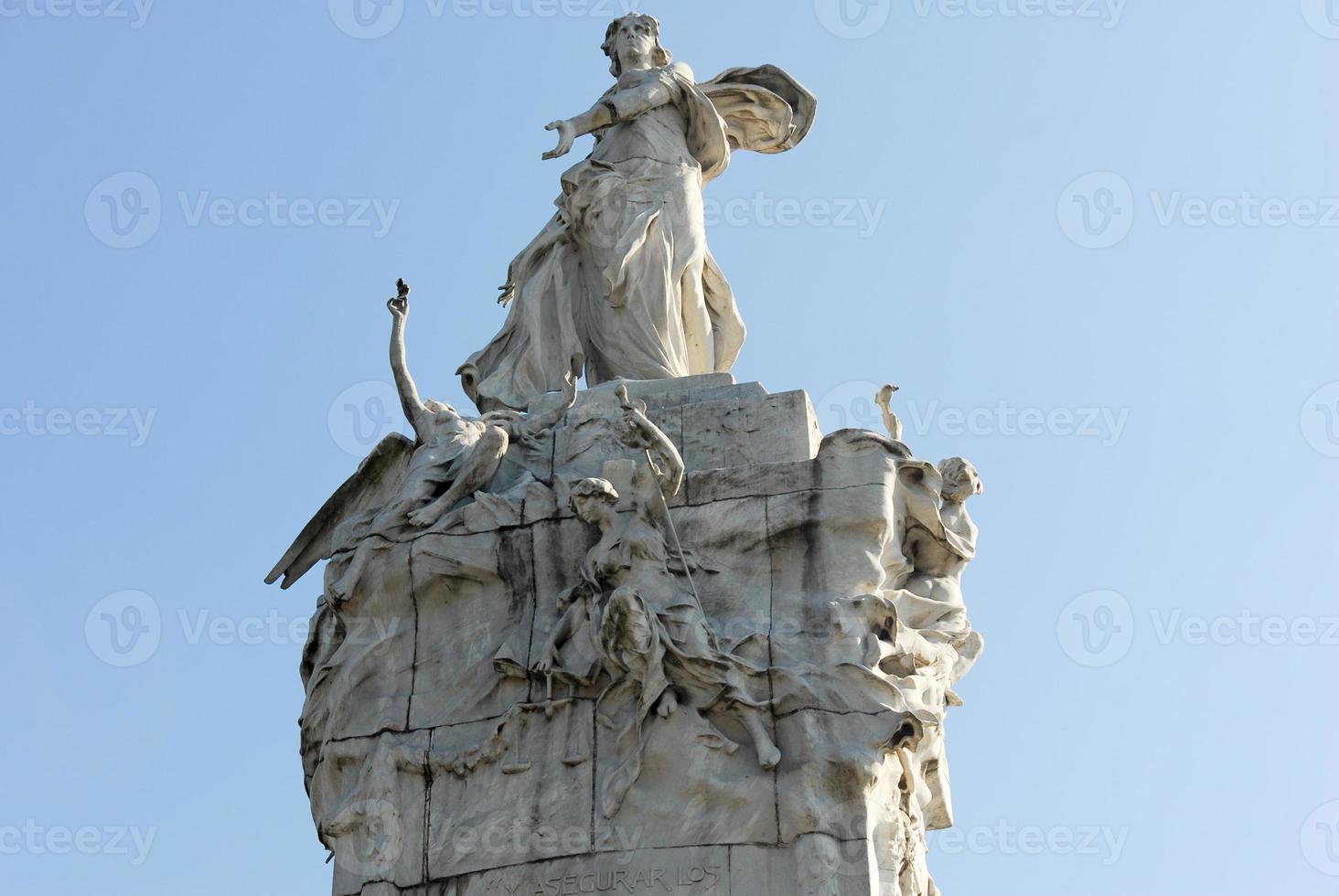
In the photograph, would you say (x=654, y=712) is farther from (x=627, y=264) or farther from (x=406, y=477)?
(x=627, y=264)

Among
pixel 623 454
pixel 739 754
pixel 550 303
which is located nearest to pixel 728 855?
pixel 739 754

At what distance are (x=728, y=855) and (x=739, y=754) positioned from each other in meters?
0.58

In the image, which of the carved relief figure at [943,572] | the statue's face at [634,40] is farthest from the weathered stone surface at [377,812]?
the statue's face at [634,40]

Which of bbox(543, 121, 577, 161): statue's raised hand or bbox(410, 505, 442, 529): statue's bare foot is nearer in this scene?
bbox(410, 505, 442, 529): statue's bare foot

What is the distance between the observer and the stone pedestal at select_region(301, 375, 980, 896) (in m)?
10.7

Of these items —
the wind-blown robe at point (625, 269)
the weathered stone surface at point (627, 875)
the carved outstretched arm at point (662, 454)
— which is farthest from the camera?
the wind-blown robe at point (625, 269)

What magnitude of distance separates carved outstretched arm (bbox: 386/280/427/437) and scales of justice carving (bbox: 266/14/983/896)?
17 millimetres

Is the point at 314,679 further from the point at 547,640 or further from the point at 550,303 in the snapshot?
the point at 550,303

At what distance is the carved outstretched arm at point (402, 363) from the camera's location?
13.1 meters

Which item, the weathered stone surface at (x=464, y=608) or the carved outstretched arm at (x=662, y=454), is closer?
the weathered stone surface at (x=464, y=608)

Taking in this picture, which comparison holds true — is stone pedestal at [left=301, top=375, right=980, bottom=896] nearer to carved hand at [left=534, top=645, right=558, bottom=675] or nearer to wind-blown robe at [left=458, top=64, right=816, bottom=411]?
carved hand at [left=534, top=645, right=558, bottom=675]

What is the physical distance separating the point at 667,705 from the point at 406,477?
8.66 feet

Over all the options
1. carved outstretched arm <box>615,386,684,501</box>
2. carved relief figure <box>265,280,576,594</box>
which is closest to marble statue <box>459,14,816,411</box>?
carved relief figure <box>265,280,576,594</box>

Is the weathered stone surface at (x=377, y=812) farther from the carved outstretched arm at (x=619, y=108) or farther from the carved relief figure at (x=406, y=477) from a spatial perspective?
the carved outstretched arm at (x=619, y=108)
